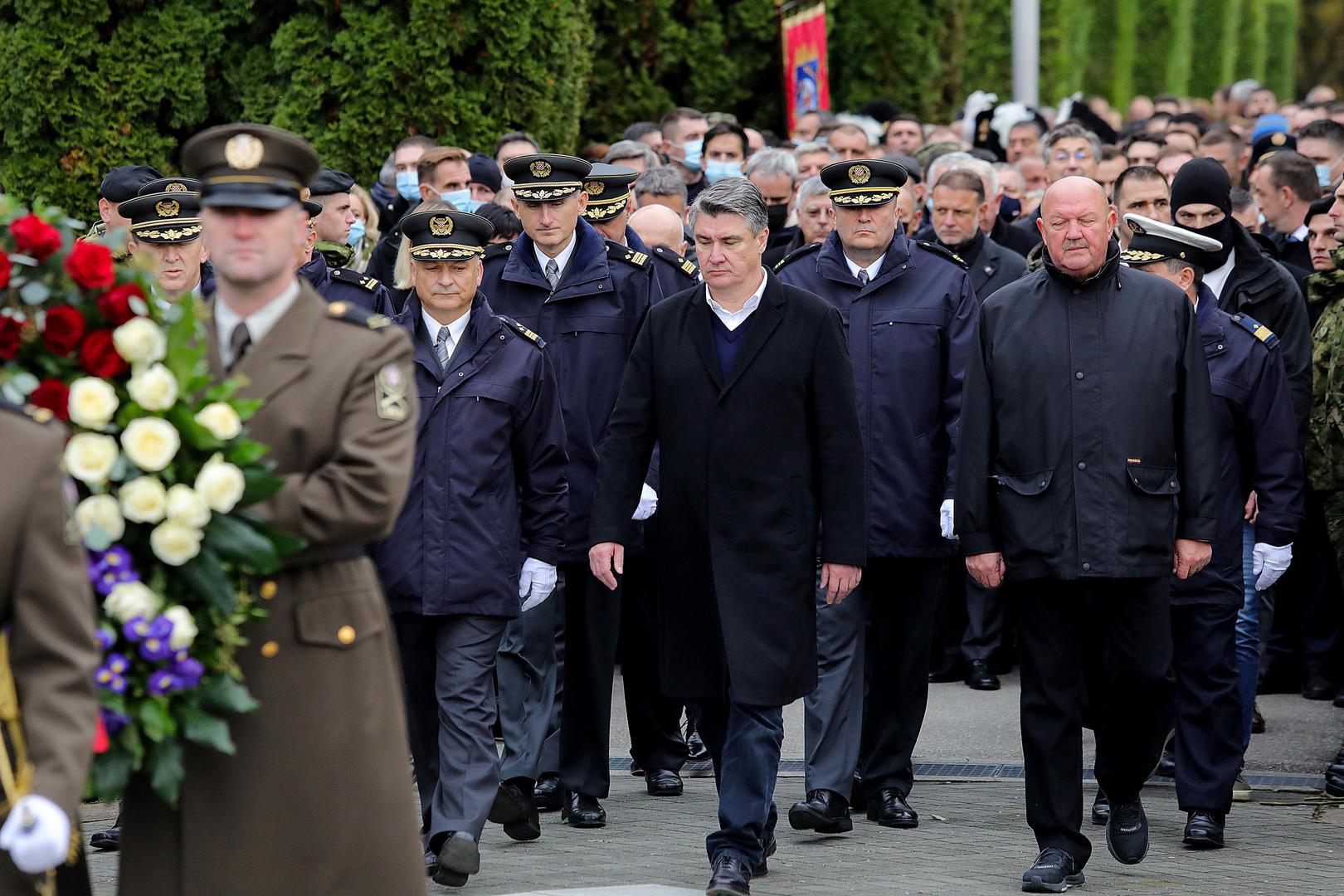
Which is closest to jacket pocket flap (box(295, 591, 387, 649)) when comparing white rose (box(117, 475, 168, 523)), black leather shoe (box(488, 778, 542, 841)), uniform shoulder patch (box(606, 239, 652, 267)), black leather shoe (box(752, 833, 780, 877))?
white rose (box(117, 475, 168, 523))

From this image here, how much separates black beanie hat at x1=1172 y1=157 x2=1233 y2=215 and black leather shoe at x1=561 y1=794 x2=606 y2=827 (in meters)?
3.62

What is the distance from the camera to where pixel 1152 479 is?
6.71 metres

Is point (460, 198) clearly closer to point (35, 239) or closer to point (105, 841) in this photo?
point (105, 841)

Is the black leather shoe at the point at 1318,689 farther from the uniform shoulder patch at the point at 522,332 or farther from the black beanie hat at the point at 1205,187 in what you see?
the uniform shoulder patch at the point at 522,332

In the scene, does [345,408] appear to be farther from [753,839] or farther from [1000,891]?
[1000,891]

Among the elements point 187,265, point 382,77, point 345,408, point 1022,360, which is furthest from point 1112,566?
point 382,77

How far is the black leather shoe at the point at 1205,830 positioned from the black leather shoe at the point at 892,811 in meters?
0.98

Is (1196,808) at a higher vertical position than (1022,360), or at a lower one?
lower

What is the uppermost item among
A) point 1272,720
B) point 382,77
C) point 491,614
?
point 382,77

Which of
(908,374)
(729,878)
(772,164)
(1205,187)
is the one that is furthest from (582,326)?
(772,164)

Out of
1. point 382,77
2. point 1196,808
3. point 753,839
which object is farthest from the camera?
point 382,77

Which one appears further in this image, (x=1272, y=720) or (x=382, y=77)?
(x=382, y=77)

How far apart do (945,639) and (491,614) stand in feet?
14.0

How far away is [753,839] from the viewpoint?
652 centimetres
